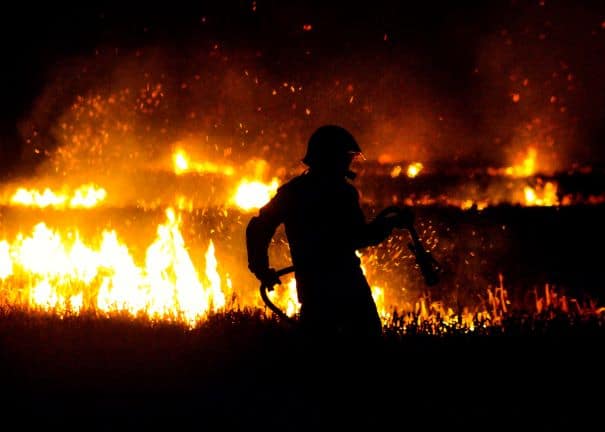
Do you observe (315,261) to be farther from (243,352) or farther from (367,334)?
(243,352)

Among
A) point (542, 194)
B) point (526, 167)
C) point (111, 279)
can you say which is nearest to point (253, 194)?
point (111, 279)

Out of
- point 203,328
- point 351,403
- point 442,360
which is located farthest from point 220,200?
point 351,403

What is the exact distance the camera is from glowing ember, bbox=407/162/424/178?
2356cm

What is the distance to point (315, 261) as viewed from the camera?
16.0 ft

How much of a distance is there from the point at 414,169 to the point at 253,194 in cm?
915

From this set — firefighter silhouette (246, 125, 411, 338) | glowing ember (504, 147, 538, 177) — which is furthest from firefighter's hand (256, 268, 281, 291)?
glowing ember (504, 147, 538, 177)

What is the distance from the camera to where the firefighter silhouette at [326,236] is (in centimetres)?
486

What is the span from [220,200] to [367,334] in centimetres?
1259

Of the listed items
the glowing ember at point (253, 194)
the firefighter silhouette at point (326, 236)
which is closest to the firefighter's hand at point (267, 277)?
the firefighter silhouette at point (326, 236)

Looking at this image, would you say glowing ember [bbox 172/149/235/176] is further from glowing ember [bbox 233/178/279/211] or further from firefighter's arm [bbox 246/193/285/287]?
→ firefighter's arm [bbox 246/193/285/287]

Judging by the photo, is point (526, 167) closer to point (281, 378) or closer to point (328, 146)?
point (281, 378)

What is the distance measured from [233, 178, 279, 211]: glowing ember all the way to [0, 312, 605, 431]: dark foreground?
26.6 ft

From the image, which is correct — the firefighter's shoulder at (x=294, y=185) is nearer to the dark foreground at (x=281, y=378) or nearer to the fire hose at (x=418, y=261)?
the fire hose at (x=418, y=261)

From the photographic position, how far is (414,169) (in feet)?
78.8
